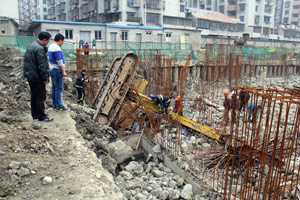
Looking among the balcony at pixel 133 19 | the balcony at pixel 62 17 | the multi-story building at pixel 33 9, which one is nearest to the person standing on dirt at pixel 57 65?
the balcony at pixel 133 19

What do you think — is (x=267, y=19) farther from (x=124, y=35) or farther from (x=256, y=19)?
(x=124, y=35)

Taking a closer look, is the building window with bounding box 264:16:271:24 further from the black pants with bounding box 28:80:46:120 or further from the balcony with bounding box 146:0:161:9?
the black pants with bounding box 28:80:46:120

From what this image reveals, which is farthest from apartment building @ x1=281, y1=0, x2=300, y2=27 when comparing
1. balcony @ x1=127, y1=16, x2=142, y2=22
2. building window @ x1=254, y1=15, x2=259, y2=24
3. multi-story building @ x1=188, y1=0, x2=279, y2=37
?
balcony @ x1=127, y1=16, x2=142, y2=22

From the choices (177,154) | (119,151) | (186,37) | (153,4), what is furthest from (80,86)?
(153,4)

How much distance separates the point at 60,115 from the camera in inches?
199

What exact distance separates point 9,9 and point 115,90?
22.8m

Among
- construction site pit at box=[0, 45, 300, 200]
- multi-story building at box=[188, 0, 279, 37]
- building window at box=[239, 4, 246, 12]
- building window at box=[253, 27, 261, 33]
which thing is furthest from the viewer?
building window at box=[253, 27, 261, 33]

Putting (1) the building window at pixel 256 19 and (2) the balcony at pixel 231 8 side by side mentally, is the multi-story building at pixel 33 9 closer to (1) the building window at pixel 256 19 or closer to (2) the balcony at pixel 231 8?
(2) the balcony at pixel 231 8

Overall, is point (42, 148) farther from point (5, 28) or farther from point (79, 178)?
point (5, 28)

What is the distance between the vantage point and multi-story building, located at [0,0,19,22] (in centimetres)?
2442

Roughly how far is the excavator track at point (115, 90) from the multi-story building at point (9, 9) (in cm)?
2132

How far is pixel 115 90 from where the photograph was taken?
751 centimetres

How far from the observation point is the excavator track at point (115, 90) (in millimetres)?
7457

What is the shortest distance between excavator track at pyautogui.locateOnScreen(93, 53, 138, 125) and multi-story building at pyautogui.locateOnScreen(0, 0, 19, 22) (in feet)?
69.9
